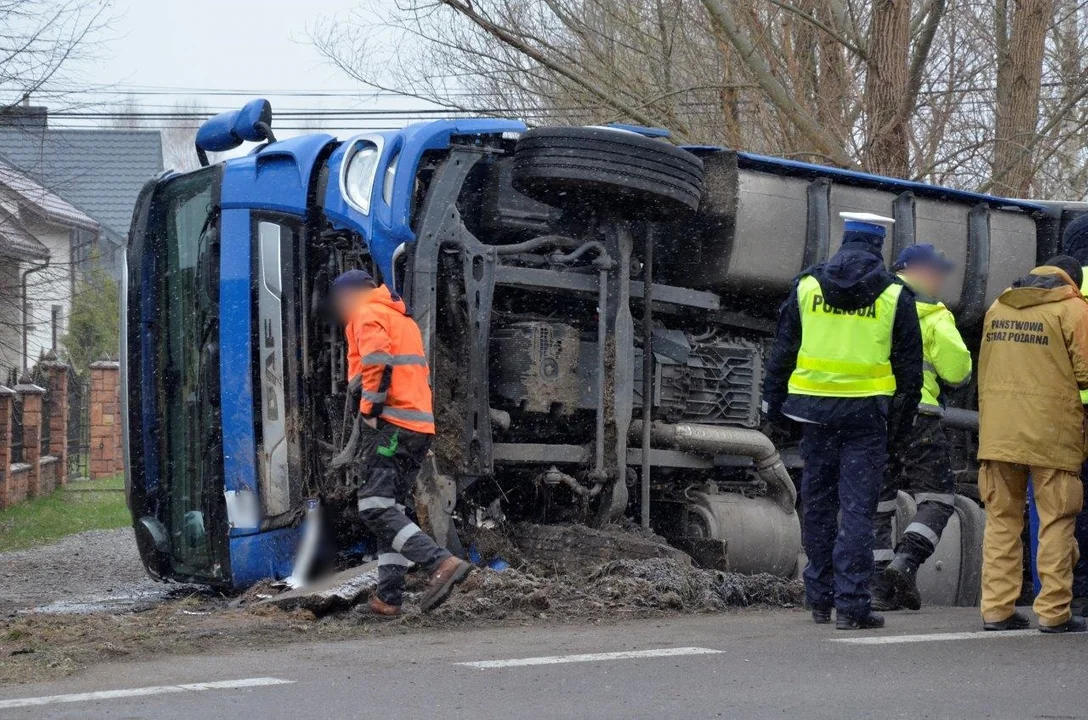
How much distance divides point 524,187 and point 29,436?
15276mm

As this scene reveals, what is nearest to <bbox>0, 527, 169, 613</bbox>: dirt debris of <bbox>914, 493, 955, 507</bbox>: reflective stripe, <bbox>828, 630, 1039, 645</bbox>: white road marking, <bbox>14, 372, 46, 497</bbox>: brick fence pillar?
<bbox>914, 493, 955, 507</bbox>: reflective stripe

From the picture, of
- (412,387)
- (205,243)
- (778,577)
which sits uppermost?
(205,243)

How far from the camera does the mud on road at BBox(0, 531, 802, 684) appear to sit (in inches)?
225

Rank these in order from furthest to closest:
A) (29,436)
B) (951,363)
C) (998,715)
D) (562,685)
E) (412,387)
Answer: (29,436) < (951,363) < (412,387) < (562,685) < (998,715)

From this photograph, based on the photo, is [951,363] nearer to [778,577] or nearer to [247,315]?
[778,577]

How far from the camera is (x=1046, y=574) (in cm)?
618

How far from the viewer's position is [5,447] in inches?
737

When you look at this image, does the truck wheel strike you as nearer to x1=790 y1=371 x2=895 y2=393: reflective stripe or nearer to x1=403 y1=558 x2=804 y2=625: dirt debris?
x1=403 y1=558 x2=804 y2=625: dirt debris

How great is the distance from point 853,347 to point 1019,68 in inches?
357

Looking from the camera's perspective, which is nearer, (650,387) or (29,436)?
(650,387)

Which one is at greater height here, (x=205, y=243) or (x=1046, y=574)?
(x=205, y=243)

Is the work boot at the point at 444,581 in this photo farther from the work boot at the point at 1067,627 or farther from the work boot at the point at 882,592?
the work boot at the point at 1067,627

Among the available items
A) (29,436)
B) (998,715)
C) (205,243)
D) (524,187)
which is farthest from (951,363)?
(29,436)

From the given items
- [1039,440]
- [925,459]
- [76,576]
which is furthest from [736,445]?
[76,576]
